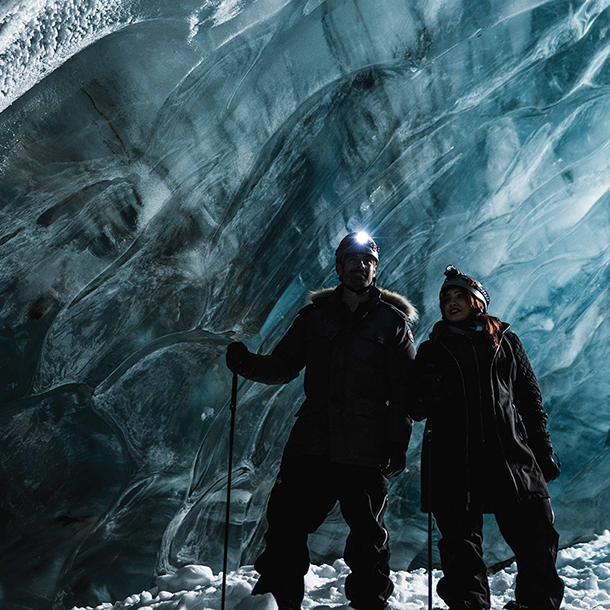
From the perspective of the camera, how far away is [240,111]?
3441 mm

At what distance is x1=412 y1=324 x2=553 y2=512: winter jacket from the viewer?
2.15m

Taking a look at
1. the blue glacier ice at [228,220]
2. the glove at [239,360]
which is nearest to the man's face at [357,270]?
the glove at [239,360]

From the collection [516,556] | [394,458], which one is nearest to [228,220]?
[394,458]

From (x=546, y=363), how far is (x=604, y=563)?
4.77 feet

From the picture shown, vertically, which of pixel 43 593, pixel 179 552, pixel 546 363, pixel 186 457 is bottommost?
pixel 43 593

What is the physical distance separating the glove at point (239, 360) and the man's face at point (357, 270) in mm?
542

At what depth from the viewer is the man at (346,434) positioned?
2.11m

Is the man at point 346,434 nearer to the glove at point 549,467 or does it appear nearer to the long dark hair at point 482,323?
the long dark hair at point 482,323

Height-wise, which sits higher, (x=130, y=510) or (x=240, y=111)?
(x=240, y=111)

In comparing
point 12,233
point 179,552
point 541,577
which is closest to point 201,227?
point 12,233

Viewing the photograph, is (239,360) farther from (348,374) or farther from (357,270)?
(357,270)

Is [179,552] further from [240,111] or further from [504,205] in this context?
[504,205]

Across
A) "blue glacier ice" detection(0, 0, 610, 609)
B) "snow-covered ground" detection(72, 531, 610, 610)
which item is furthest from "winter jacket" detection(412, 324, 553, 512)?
"blue glacier ice" detection(0, 0, 610, 609)

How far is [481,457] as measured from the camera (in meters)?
2.18
